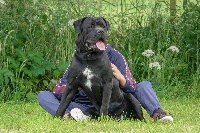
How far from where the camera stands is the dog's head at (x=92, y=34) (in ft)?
22.4

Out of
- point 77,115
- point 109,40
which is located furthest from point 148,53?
point 77,115

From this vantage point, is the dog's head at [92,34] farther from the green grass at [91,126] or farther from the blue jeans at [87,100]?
the blue jeans at [87,100]

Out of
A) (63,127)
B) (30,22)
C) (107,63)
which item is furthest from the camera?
(30,22)

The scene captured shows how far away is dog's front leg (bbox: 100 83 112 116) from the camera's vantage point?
6988 mm

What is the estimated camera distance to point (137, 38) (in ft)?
35.9

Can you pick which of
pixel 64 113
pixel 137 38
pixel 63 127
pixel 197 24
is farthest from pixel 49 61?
pixel 63 127

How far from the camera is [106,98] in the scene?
701 centimetres

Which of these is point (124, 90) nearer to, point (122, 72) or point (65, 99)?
point (122, 72)

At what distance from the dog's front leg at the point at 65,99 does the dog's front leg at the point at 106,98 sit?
33 cm

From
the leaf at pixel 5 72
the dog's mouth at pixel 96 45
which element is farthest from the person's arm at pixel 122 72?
the leaf at pixel 5 72

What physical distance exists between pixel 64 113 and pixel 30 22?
135 inches

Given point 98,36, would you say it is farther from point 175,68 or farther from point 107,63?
point 175,68

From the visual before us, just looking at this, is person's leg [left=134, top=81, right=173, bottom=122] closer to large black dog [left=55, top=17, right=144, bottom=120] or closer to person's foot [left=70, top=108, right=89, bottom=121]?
large black dog [left=55, top=17, right=144, bottom=120]

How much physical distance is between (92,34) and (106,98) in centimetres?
67
